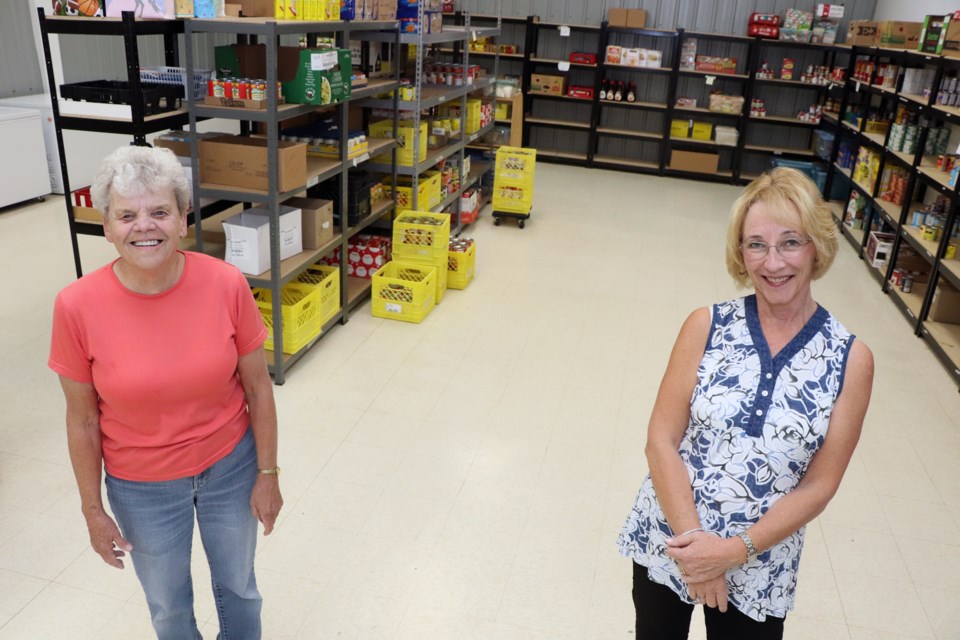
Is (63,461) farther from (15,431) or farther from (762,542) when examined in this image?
(762,542)

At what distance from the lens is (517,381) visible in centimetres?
471

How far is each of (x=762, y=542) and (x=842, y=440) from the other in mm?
284

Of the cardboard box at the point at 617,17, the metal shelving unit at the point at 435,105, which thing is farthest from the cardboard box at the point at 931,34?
the cardboard box at the point at 617,17

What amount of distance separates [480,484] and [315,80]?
241 centimetres

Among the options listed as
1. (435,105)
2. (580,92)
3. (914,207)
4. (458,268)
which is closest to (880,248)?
(914,207)

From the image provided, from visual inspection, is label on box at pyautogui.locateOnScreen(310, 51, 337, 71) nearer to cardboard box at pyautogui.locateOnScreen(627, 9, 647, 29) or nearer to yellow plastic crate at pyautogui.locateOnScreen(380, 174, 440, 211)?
yellow plastic crate at pyautogui.locateOnScreen(380, 174, 440, 211)

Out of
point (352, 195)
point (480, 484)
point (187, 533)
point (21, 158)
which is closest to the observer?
point (187, 533)

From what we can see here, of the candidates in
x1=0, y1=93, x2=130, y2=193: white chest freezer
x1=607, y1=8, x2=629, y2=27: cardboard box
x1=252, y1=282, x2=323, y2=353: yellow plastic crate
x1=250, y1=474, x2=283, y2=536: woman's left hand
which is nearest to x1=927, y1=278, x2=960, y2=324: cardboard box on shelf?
x1=252, y1=282, x2=323, y2=353: yellow plastic crate

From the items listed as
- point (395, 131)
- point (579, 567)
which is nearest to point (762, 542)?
point (579, 567)

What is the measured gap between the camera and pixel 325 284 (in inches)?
195

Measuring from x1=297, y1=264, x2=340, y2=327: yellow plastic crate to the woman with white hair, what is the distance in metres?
2.86

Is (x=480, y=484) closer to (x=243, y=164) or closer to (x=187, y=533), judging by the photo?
(x=187, y=533)

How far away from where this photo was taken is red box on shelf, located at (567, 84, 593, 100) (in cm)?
1120

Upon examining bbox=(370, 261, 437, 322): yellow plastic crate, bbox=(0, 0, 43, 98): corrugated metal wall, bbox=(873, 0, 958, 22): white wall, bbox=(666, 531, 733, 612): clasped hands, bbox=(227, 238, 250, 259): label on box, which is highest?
bbox=(873, 0, 958, 22): white wall
